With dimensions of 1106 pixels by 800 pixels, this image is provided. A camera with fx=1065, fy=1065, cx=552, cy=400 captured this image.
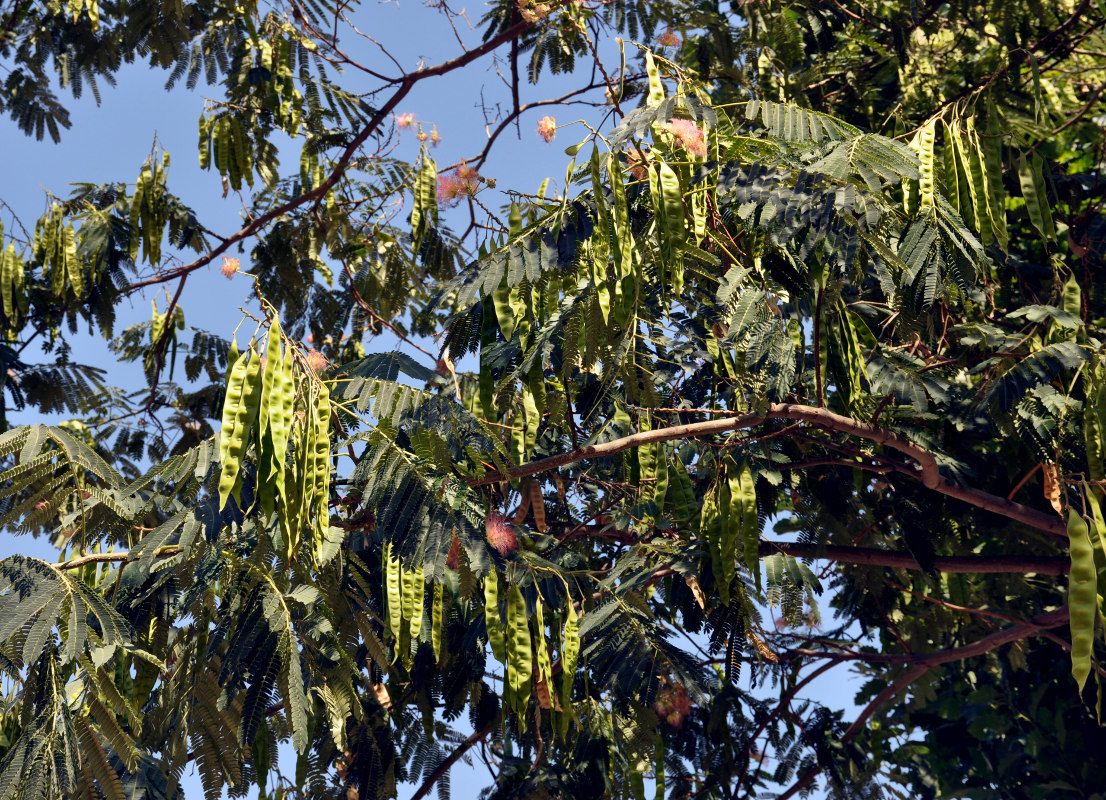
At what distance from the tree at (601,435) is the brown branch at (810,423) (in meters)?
0.02

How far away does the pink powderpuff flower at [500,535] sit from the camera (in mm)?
3967

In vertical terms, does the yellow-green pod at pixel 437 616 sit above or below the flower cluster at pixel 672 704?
above

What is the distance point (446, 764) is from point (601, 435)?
218 centimetres

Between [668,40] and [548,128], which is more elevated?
[668,40]

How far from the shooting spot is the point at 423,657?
5.25 m

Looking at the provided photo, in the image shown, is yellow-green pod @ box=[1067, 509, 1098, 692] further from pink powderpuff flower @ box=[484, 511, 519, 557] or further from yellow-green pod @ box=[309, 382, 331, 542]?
yellow-green pod @ box=[309, 382, 331, 542]

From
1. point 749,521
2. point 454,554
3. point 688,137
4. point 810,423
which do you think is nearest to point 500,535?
point 454,554

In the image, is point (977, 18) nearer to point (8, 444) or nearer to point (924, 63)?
point (924, 63)

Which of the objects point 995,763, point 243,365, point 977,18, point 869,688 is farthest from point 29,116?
point 995,763

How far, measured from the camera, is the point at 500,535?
13.4 feet

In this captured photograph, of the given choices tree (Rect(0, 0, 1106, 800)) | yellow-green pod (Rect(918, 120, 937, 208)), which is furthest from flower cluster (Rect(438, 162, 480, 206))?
yellow-green pod (Rect(918, 120, 937, 208))

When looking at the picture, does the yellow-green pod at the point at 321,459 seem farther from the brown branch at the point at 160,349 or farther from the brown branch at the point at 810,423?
the brown branch at the point at 160,349

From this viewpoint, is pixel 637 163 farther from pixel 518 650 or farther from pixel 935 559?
pixel 935 559

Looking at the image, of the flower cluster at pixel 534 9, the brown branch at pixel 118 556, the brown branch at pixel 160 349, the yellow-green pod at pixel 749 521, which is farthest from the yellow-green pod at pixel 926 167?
the brown branch at pixel 160 349
